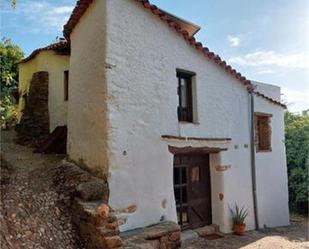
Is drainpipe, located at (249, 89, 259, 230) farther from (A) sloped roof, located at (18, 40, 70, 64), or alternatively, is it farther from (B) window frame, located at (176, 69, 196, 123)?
(A) sloped roof, located at (18, 40, 70, 64)

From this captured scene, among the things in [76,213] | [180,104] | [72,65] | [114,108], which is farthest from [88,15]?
[76,213]

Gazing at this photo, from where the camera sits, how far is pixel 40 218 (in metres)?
5.77

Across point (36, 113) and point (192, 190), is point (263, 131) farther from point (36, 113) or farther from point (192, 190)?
point (36, 113)

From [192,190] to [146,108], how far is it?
10.2 ft

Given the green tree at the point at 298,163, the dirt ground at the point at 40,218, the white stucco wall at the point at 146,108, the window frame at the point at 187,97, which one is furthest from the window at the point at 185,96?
the green tree at the point at 298,163

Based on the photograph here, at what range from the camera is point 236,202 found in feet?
31.7

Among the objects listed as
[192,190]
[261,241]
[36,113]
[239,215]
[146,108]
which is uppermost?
[36,113]

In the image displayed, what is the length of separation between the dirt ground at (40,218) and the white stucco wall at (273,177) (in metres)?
1.00

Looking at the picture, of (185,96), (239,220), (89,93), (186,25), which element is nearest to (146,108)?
(89,93)

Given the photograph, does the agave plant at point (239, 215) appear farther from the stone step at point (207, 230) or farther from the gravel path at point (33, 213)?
the gravel path at point (33, 213)

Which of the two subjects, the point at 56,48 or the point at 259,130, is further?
the point at 56,48

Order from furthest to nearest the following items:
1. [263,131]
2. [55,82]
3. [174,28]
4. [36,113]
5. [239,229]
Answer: [55,82] → [36,113] → [263,131] → [239,229] → [174,28]

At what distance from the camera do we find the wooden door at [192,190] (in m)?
8.68

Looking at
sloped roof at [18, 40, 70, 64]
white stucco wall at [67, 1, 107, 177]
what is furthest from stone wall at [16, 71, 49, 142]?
white stucco wall at [67, 1, 107, 177]
